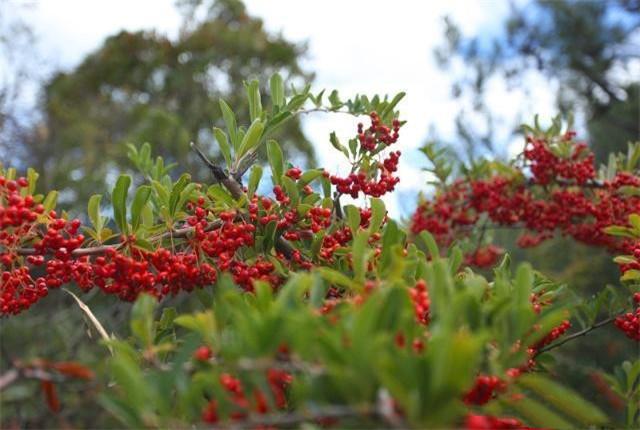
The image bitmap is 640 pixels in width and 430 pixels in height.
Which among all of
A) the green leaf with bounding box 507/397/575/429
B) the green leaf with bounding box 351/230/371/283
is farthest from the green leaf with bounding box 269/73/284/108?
the green leaf with bounding box 507/397/575/429

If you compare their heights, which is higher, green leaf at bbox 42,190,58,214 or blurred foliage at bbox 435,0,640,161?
blurred foliage at bbox 435,0,640,161

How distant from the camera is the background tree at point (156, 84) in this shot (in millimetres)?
11859

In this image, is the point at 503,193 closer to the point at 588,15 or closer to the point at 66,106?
the point at 588,15

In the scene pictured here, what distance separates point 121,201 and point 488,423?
0.99m

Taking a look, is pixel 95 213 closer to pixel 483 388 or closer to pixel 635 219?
pixel 483 388

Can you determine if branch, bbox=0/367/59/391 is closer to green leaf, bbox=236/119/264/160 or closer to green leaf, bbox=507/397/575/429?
green leaf, bbox=507/397/575/429

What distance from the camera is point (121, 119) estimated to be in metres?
14.3

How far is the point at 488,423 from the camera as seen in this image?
0.85m

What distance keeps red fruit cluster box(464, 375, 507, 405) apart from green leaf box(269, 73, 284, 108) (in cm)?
101

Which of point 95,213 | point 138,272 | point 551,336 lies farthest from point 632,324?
point 95,213

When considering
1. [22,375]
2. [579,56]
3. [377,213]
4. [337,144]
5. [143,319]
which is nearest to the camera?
[22,375]

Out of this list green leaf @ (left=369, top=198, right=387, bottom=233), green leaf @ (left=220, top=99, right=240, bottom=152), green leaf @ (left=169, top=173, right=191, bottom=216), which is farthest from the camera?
green leaf @ (left=220, top=99, right=240, bottom=152)

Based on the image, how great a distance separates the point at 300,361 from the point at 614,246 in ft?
7.36

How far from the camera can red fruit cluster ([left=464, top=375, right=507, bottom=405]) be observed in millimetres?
1012
